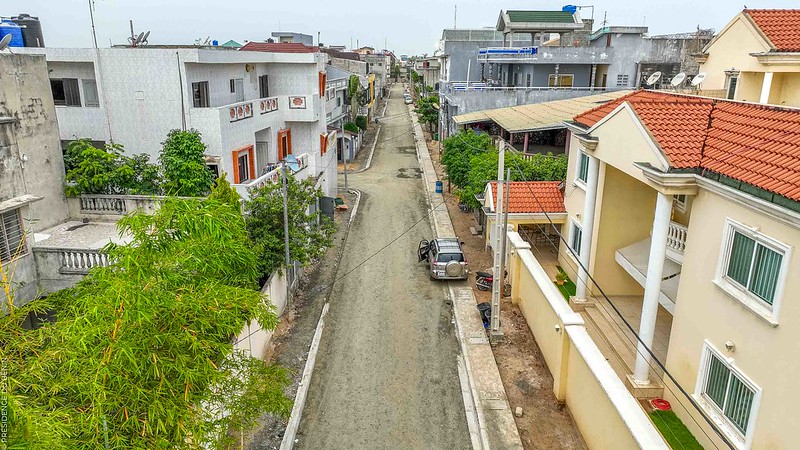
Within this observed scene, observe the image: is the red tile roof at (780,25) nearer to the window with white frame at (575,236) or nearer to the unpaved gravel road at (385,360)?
the window with white frame at (575,236)

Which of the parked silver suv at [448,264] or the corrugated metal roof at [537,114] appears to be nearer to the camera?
the parked silver suv at [448,264]

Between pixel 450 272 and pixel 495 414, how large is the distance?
29.0ft

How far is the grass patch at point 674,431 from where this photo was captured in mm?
11828

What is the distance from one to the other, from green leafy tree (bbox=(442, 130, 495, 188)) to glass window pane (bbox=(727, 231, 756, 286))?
19.1 m

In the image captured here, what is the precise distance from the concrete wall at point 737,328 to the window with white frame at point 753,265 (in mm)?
Answer: 157

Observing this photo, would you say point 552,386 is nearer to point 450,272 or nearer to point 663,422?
point 663,422

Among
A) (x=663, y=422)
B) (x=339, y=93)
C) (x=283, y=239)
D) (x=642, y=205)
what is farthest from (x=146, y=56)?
(x=339, y=93)

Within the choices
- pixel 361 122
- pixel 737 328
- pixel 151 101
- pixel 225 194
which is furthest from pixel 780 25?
pixel 361 122

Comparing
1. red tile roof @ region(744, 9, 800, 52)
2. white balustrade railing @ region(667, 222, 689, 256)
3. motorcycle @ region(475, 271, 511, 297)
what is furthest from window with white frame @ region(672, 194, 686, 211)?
motorcycle @ region(475, 271, 511, 297)

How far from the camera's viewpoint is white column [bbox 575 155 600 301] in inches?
695

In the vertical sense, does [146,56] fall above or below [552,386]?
above

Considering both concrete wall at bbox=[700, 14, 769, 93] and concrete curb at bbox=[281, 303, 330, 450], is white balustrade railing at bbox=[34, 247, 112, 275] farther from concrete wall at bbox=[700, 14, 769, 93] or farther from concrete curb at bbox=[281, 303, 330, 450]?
concrete wall at bbox=[700, 14, 769, 93]

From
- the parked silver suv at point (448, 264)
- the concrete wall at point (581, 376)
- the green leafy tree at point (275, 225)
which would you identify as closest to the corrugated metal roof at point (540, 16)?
the parked silver suv at point (448, 264)

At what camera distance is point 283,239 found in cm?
1855
